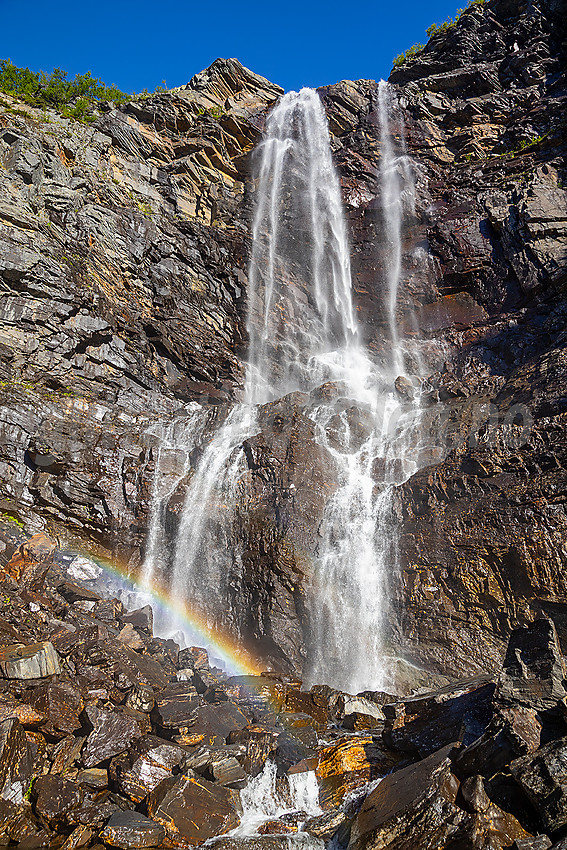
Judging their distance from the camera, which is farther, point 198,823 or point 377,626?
point 377,626

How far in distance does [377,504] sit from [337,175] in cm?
2981

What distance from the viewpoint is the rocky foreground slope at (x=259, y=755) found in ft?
21.7

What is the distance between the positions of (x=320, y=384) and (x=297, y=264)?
36.2 ft

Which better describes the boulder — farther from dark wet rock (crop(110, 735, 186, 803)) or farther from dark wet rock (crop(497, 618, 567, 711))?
dark wet rock (crop(497, 618, 567, 711))

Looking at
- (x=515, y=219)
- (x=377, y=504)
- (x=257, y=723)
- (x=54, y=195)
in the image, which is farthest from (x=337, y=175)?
(x=257, y=723)

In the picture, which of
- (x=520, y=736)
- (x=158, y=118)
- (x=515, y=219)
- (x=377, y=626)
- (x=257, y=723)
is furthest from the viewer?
(x=158, y=118)

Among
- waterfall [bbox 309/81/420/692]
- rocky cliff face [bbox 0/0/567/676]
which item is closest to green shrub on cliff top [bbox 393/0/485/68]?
rocky cliff face [bbox 0/0/567/676]

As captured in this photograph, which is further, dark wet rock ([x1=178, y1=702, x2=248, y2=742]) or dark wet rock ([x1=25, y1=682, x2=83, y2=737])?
dark wet rock ([x1=178, y1=702, x2=248, y2=742])

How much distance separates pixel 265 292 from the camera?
109ft

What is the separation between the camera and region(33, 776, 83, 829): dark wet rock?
319 inches

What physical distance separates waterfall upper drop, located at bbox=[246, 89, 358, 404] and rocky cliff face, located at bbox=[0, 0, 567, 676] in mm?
1171

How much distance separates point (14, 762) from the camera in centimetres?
852

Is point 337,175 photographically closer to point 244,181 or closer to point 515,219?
point 244,181

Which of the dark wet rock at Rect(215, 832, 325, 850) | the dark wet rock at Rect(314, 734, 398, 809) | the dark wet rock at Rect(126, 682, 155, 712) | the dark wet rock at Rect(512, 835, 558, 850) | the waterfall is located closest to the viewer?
the dark wet rock at Rect(512, 835, 558, 850)
